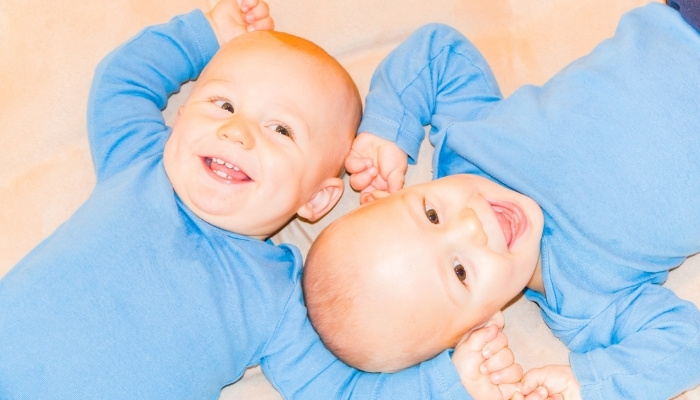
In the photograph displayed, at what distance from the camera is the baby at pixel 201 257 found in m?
1.29

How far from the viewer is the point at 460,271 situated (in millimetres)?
1298

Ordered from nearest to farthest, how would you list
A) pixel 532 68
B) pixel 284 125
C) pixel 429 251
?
pixel 429 251
pixel 284 125
pixel 532 68

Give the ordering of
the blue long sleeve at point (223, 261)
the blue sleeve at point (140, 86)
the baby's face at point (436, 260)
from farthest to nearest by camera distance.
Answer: the blue sleeve at point (140, 86) < the blue long sleeve at point (223, 261) < the baby's face at point (436, 260)

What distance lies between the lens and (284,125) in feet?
4.47

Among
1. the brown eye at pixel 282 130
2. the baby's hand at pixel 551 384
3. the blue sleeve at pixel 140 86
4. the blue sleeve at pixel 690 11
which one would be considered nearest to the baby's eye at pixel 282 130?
the brown eye at pixel 282 130

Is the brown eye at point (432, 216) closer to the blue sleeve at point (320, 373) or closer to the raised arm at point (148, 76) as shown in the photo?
the blue sleeve at point (320, 373)

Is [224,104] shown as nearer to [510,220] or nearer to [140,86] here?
[140,86]

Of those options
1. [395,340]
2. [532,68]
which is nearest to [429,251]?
[395,340]

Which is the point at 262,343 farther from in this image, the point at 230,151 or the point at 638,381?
the point at 638,381

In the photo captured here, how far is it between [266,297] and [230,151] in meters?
0.27

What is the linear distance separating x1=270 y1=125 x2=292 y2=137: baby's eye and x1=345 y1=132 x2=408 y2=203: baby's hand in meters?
0.17

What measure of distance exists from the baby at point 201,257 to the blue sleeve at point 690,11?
589 mm

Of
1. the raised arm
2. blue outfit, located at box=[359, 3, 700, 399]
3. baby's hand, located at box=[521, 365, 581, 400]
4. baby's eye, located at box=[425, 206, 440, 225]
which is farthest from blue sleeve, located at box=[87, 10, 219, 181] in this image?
baby's hand, located at box=[521, 365, 581, 400]

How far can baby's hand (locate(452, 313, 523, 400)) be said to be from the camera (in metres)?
1.32
